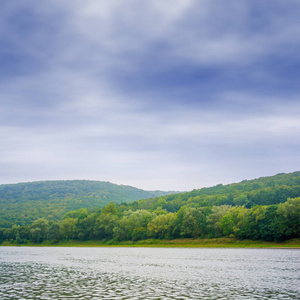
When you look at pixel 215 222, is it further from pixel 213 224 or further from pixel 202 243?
pixel 202 243

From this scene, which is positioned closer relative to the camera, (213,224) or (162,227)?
(213,224)

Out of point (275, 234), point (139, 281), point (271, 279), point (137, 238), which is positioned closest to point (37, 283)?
point (139, 281)

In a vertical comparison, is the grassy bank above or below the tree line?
below

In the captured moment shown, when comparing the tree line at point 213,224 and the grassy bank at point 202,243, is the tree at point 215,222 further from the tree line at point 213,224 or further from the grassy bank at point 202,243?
the grassy bank at point 202,243

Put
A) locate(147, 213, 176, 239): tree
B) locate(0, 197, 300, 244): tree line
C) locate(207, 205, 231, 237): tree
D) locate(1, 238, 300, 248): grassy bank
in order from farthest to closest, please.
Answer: locate(147, 213, 176, 239): tree, locate(207, 205, 231, 237): tree, locate(0, 197, 300, 244): tree line, locate(1, 238, 300, 248): grassy bank

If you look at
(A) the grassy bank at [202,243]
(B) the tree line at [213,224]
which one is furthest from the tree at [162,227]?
(A) the grassy bank at [202,243]

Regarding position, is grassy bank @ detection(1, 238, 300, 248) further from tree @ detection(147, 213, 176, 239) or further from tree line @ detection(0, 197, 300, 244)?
tree @ detection(147, 213, 176, 239)

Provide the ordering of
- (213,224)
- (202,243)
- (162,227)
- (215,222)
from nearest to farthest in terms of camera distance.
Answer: (202,243) < (213,224) < (215,222) < (162,227)

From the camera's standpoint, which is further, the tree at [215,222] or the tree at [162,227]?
the tree at [162,227]

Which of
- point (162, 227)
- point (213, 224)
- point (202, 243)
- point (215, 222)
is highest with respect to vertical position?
point (215, 222)

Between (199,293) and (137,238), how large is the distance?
149666 mm

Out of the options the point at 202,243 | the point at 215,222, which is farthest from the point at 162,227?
the point at 215,222

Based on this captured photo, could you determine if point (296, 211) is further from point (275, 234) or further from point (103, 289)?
point (103, 289)

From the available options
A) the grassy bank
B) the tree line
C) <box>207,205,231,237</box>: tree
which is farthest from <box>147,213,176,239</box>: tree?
<box>207,205,231,237</box>: tree
